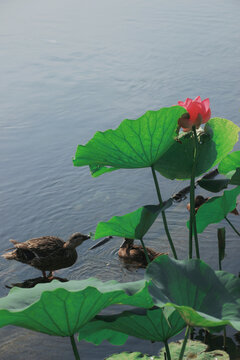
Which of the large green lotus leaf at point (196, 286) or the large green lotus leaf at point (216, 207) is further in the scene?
the large green lotus leaf at point (216, 207)

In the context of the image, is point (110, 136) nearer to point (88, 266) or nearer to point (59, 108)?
point (88, 266)

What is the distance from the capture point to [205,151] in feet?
6.64

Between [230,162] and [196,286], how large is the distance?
0.83 m

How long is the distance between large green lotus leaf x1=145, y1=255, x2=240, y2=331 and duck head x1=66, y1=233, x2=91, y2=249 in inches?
59.0

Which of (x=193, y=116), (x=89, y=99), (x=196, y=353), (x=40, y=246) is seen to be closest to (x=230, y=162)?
(x=193, y=116)

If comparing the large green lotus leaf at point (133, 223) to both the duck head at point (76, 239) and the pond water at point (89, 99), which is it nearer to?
the pond water at point (89, 99)

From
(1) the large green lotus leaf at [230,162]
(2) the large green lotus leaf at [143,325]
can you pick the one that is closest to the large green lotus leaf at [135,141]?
(1) the large green lotus leaf at [230,162]

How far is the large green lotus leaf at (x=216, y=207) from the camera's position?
1.95 m

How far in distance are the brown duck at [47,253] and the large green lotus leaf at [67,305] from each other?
1.52 meters

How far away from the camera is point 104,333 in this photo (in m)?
1.58

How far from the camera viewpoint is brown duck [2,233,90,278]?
2889 mm

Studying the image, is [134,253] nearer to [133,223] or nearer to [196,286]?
[133,223]

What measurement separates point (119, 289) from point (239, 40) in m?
6.01

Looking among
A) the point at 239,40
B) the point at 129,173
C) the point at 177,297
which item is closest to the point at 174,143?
the point at 177,297
